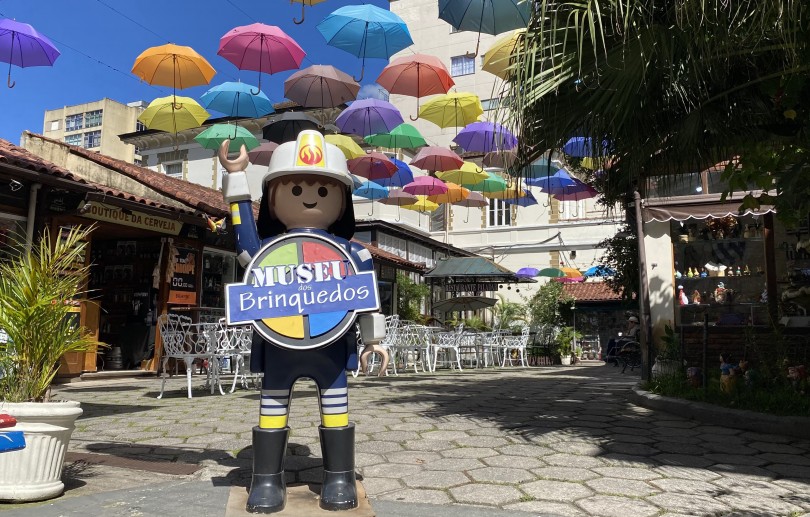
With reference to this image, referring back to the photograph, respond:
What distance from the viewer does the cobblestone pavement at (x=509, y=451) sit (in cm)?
305

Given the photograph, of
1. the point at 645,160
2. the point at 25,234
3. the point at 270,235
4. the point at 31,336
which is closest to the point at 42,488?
the point at 31,336

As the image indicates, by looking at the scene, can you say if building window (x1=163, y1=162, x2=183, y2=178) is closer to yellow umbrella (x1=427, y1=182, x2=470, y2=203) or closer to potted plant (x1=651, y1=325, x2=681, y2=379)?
yellow umbrella (x1=427, y1=182, x2=470, y2=203)

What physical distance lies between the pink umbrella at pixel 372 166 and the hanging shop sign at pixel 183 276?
3.54 meters

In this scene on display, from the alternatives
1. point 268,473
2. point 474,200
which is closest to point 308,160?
point 268,473

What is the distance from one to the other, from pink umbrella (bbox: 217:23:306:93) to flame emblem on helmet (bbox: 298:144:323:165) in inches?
249

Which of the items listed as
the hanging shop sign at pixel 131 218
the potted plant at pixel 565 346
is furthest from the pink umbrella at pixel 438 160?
the potted plant at pixel 565 346

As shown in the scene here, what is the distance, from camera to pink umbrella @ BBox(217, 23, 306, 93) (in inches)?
335

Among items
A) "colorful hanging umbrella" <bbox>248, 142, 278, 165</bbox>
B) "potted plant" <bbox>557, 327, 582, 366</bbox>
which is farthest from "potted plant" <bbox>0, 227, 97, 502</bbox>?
"potted plant" <bbox>557, 327, 582, 366</bbox>

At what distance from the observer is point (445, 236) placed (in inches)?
1124

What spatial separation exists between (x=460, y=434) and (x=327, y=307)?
7.94ft

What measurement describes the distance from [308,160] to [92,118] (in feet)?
237

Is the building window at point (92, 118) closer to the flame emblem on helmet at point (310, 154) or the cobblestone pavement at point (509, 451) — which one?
the cobblestone pavement at point (509, 451)

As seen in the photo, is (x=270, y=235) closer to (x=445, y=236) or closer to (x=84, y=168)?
(x=84, y=168)

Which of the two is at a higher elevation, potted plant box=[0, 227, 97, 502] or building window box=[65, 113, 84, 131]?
building window box=[65, 113, 84, 131]
